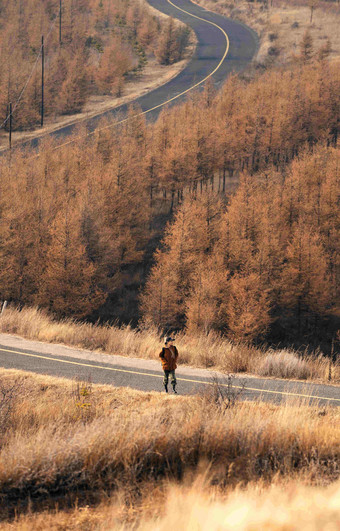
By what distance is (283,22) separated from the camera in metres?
106

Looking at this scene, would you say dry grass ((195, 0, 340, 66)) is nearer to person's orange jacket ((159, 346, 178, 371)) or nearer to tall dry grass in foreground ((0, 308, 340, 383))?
tall dry grass in foreground ((0, 308, 340, 383))

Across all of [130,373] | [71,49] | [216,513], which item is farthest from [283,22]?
[216,513]

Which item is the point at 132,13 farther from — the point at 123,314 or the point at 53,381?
the point at 53,381

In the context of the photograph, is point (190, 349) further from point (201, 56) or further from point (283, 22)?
point (283, 22)

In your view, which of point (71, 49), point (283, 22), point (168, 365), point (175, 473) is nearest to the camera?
point (175, 473)

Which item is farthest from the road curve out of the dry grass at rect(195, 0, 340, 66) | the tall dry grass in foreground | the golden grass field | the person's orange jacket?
the golden grass field

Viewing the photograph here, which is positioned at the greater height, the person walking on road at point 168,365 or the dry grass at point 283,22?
the dry grass at point 283,22

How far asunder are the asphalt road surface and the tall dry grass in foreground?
62 centimetres

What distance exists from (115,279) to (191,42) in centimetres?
6544

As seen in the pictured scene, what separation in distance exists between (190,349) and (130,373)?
2.78 meters

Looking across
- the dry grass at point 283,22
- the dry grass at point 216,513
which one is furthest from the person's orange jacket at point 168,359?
the dry grass at point 283,22

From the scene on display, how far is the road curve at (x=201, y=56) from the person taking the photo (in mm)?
70406

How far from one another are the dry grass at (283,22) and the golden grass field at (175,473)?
85.9 meters

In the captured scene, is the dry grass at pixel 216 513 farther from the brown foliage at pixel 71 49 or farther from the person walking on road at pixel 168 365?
the brown foliage at pixel 71 49
